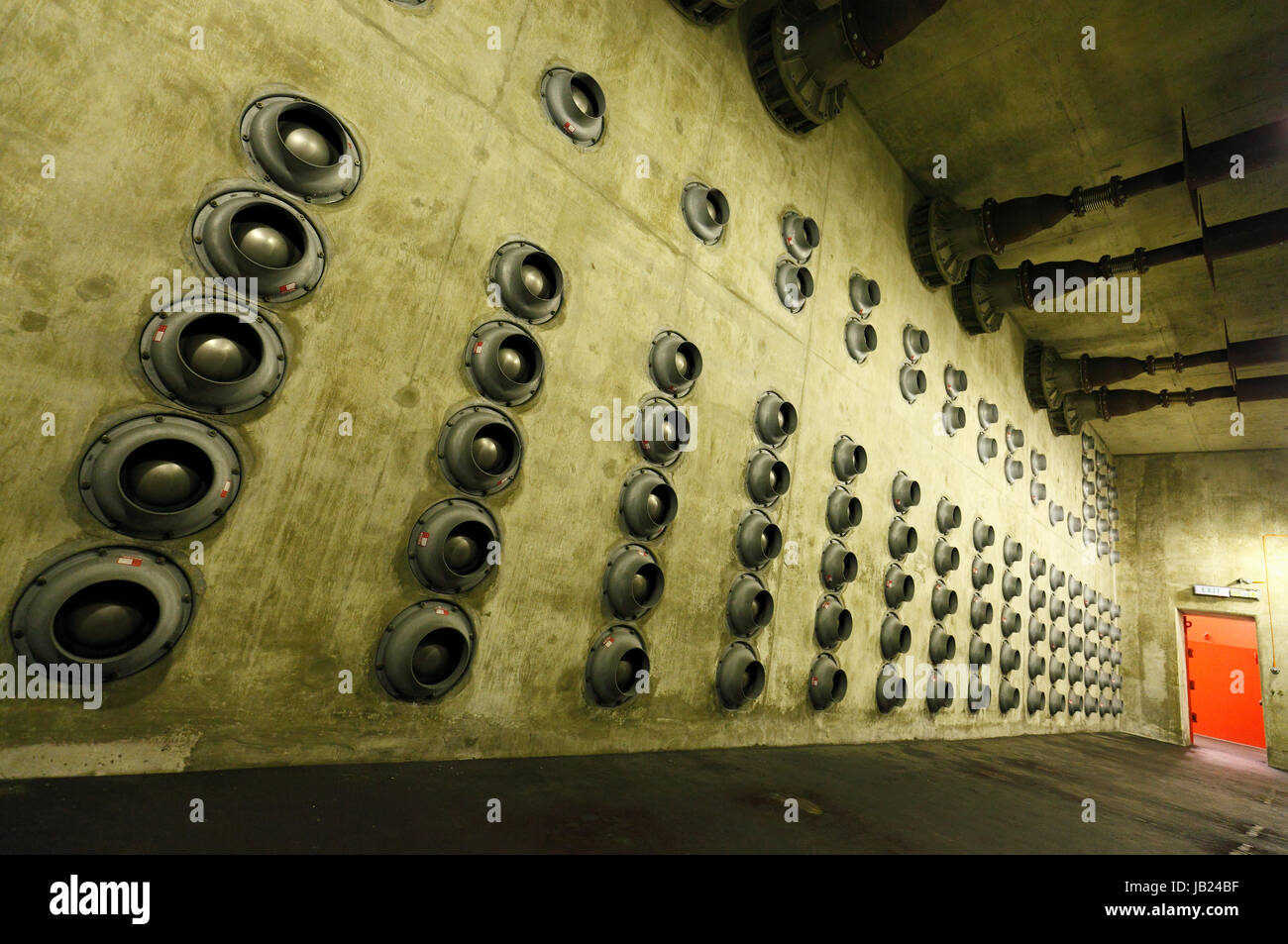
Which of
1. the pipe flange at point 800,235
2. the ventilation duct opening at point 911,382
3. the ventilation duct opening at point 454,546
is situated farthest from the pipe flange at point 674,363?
the ventilation duct opening at point 911,382

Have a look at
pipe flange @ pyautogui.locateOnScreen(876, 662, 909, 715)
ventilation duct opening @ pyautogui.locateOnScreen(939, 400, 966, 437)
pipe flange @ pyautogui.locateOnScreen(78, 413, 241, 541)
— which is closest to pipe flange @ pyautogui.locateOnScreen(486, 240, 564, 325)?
pipe flange @ pyautogui.locateOnScreen(78, 413, 241, 541)

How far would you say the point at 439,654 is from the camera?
8.89ft

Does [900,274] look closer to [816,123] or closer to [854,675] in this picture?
[816,123]

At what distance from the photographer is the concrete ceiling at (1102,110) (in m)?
5.07

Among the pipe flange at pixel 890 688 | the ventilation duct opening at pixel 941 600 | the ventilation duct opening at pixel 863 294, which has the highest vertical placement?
the ventilation duct opening at pixel 863 294

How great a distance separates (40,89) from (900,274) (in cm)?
715

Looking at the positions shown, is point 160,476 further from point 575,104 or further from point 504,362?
point 575,104

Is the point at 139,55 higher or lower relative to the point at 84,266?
higher

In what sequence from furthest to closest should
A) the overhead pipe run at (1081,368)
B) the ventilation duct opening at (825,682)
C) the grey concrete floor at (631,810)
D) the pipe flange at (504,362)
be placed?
the overhead pipe run at (1081,368)
the ventilation duct opening at (825,682)
the pipe flange at (504,362)
the grey concrete floor at (631,810)

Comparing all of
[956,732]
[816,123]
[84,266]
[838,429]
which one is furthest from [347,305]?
[956,732]

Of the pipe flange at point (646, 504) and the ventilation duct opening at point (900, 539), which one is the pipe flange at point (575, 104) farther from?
the ventilation duct opening at point (900, 539)

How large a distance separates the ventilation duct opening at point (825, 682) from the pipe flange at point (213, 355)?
→ 178 inches

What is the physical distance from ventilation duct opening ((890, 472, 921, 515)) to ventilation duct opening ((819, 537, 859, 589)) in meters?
1.29

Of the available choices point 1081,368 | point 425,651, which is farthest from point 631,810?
point 1081,368
